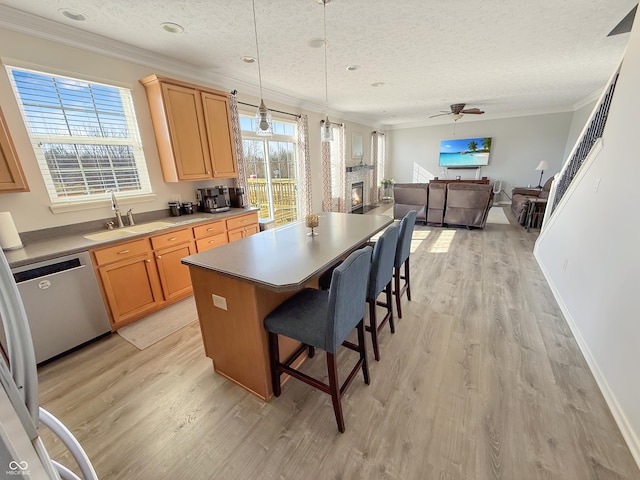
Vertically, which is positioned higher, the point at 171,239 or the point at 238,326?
the point at 171,239

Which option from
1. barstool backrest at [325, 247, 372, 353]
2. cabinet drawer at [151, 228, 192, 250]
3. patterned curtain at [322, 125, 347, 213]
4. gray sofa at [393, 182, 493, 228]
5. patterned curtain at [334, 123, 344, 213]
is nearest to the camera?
barstool backrest at [325, 247, 372, 353]

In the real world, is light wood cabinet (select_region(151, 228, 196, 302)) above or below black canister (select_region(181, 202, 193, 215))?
below

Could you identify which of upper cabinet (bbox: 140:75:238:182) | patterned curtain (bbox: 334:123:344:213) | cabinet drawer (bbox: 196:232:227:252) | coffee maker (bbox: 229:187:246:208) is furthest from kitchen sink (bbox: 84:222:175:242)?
patterned curtain (bbox: 334:123:344:213)

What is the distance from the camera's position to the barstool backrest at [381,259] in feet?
5.94

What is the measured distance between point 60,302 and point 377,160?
8.50m

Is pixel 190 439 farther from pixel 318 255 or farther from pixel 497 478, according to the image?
pixel 497 478

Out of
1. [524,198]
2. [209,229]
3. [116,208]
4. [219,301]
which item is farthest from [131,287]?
[524,198]

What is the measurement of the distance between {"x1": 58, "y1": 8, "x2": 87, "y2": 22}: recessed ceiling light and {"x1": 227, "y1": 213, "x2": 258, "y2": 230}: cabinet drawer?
2049 mm

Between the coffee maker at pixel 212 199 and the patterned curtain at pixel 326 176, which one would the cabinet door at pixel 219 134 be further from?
the patterned curtain at pixel 326 176

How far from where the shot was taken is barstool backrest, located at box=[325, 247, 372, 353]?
131 cm

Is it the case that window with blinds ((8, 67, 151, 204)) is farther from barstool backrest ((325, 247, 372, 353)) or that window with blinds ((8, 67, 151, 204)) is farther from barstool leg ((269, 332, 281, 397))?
barstool backrest ((325, 247, 372, 353))

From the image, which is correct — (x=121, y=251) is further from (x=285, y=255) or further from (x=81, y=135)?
(x=285, y=255)

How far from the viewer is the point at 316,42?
2.68 meters

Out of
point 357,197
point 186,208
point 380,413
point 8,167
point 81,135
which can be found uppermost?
point 81,135
